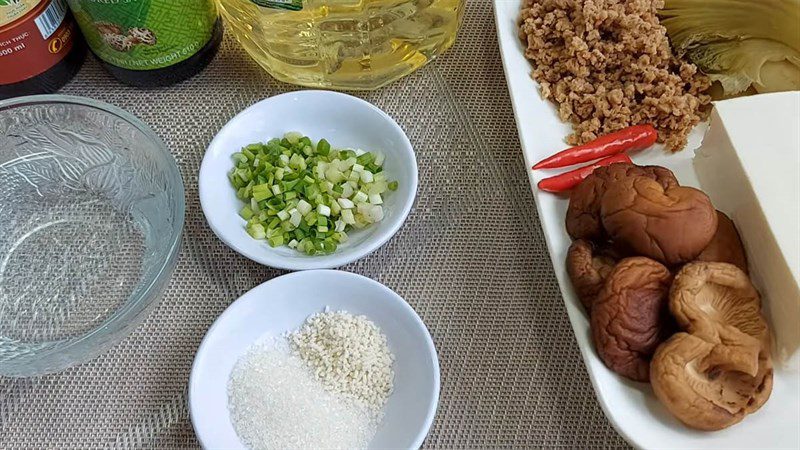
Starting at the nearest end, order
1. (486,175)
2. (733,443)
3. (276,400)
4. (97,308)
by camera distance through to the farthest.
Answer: (733,443) < (276,400) < (97,308) < (486,175)

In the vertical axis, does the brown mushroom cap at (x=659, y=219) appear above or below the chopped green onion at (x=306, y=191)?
above

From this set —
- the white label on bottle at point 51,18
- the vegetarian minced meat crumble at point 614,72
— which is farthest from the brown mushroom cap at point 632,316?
the white label on bottle at point 51,18

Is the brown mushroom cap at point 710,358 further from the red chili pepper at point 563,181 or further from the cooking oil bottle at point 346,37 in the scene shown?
the cooking oil bottle at point 346,37

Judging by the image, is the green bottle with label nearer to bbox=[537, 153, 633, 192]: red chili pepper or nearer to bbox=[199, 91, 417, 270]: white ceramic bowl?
bbox=[199, 91, 417, 270]: white ceramic bowl

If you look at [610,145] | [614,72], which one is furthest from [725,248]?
[614,72]

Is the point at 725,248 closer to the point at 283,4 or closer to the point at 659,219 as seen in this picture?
the point at 659,219

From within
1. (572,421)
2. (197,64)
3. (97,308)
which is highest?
(197,64)

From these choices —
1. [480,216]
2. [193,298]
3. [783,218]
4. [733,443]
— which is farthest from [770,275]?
[193,298]

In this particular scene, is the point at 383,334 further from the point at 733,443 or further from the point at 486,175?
the point at 733,443

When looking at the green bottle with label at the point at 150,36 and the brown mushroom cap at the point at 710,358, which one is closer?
the brown mushroom cap at the point at 710,358
